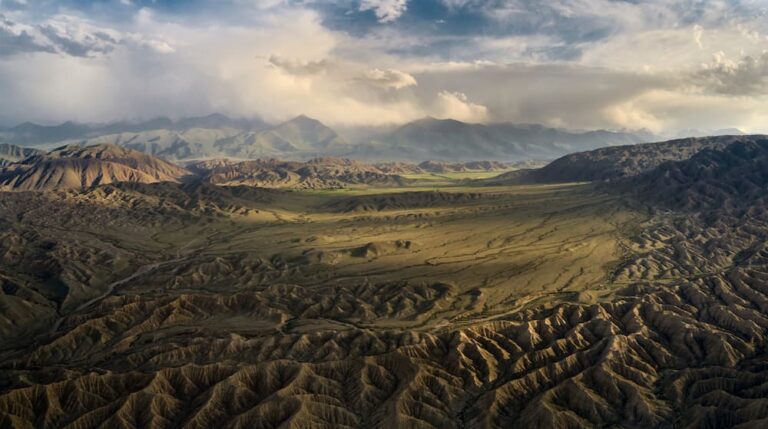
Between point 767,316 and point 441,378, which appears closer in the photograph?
point 441,378

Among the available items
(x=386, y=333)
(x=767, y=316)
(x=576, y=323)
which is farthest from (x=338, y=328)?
(x=767, y=316)

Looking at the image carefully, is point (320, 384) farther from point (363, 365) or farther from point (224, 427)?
point (224, 427)

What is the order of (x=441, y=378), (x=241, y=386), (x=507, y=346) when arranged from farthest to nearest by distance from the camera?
(x=507, y=346), (x=441, y=378), (x=241, y=386)

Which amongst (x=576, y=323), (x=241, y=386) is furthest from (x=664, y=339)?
(x=241, y=386)

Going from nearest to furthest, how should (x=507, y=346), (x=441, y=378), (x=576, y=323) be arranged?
1. (x=441, y=378)
2. (x=507, y=346)
3. (x=576, y=323)

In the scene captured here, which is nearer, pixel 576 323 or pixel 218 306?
pixel 576 323

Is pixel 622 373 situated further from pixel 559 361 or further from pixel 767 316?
pixel 767 316

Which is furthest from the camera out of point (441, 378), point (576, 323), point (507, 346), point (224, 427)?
point (576, 323)

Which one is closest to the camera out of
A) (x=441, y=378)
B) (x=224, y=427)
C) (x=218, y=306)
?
(x=224, y=427)
